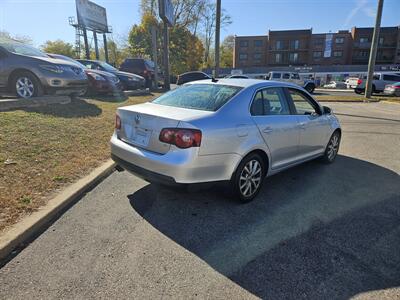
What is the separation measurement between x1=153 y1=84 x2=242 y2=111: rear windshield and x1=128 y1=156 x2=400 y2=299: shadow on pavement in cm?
113

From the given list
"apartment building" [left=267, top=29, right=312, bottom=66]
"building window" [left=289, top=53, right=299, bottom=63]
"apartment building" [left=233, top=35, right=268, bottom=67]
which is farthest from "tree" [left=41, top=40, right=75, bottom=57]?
"building window" [left=289, top=53, right=299, bottom=63]

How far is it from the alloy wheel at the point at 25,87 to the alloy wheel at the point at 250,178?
6559mm

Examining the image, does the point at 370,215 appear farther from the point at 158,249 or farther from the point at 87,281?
the point at 87,281

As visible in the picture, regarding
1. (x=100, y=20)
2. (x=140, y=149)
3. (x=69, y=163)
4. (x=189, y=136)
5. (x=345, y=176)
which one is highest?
(x=100, y=20)

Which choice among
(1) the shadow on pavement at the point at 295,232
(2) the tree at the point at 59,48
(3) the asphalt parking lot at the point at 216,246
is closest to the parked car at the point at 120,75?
(3) the asphalt parking lot at the point at 216,246

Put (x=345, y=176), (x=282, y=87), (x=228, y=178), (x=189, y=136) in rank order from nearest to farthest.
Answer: (x=189, y=136) → (x=228, y=178) → (x=282, y=87) → (x=345, y=176)

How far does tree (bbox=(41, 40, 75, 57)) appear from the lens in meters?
59.7

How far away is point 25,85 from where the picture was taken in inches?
299

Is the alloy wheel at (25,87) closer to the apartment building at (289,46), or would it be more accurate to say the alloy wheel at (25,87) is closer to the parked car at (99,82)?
the parked car at (99,82)

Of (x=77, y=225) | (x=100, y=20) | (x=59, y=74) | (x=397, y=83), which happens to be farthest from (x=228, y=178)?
(x=100, y=20)

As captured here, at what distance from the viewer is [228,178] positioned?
3.48 metres

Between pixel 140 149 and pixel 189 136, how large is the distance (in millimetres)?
709

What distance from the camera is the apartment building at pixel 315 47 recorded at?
65375 millimetres

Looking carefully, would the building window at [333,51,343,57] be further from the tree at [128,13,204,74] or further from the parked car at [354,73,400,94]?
the parked car at [354,73,400,94]
